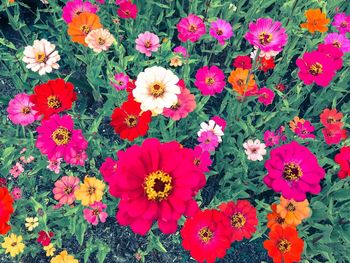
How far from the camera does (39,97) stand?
1590mm

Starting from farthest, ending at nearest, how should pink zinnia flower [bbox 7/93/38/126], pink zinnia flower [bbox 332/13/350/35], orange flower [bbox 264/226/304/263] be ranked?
pink zinnia flower [bbox 332/13/350/35], pink zinnia flower [bbox 7/93/38/126], orange flower [bbox 264/226/304/263]

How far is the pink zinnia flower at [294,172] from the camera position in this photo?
4.64 ft

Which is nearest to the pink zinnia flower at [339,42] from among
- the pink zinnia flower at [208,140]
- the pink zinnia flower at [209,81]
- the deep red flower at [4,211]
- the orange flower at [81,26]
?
the pink zinnia flower at [209,81]

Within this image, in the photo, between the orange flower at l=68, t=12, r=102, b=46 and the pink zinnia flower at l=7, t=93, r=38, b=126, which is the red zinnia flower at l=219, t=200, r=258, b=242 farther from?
the orange flower at l=68, t=12, r=102, b=46

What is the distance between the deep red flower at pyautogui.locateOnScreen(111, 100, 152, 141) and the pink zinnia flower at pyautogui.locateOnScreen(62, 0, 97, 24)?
0.87 m

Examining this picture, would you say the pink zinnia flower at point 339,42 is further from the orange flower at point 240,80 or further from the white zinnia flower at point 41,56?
the white zinnia flower at point 41,56

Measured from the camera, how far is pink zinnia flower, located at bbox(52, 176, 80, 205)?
189cm

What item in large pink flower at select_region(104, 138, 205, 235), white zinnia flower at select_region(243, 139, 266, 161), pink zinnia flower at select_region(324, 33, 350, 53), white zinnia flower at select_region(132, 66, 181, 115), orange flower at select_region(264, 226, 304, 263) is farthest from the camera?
pink zinnia flower at select_region(324, 33, 350, 53)

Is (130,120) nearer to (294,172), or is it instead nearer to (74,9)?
(294,172)

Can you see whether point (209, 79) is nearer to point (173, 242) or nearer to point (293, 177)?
point (293, 177)

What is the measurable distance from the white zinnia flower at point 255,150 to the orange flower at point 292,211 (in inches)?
11.7

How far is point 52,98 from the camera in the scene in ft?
5.21

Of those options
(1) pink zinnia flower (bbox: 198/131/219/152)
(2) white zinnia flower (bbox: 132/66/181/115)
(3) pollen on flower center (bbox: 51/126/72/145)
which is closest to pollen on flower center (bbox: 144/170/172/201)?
(2) white zinnia flower (bbox: 132/66/181/115)

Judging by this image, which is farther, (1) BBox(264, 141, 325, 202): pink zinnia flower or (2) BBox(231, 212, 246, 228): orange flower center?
(2) BBox(231, 212, 246, 228): orange flower center
